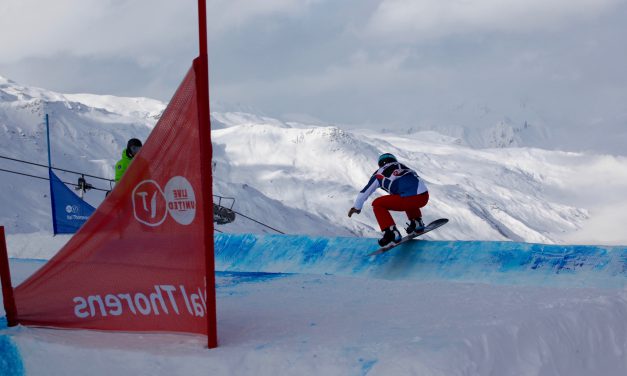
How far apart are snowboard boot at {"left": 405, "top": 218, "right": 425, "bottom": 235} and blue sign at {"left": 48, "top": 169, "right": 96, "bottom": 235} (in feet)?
29.1

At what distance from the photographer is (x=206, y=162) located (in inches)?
234

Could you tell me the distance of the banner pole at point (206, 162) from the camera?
585 cm

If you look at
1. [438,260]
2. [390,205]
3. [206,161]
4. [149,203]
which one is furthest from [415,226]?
[206,161]

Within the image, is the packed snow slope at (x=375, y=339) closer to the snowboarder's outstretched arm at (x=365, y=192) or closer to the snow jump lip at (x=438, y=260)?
the snow jump lip at (x=438, y=260)

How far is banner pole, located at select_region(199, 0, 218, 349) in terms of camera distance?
5.85m

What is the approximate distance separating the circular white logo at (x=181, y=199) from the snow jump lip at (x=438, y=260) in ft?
15.6

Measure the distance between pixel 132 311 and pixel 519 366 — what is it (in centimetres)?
305

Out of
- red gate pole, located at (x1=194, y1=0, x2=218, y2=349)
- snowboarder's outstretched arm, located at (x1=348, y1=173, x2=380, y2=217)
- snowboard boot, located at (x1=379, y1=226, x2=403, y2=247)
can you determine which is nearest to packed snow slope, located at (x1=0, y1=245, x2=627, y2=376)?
red gate pole, located at (x1=194, y1=0, x2=218, y2=349)

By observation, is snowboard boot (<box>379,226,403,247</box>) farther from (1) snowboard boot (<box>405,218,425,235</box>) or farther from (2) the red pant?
(1) snowboard boot (<box>405,218,425,235</box>)

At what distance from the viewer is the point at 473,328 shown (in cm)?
591

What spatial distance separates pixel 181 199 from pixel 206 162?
15.6 inches

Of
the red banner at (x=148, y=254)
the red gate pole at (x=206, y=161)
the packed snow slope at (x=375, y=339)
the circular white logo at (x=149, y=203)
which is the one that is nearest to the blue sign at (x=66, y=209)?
the packed snow slope at (x=375, y=339)

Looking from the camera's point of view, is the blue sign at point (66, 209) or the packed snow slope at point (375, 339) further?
the blue sign at point (66, 209)

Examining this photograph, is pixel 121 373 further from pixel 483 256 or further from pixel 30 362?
pixel 483 256
